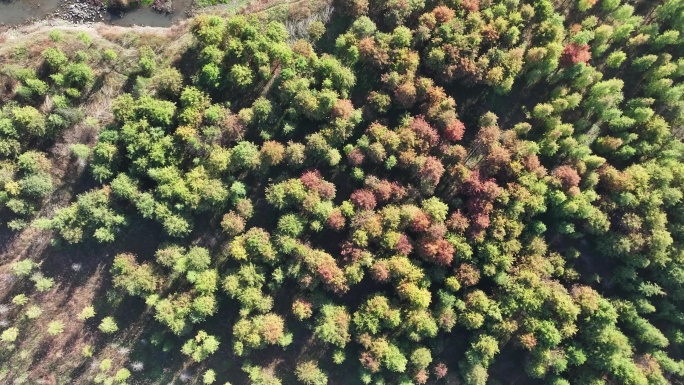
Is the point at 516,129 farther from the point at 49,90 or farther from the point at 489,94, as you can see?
the point at 49,90

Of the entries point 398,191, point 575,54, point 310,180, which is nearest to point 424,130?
point 398,191

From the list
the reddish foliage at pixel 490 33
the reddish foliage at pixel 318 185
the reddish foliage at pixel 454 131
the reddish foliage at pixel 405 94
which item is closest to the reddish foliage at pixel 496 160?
the reddish foliage at pixel 454 131

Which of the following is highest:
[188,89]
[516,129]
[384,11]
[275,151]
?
[384,11]

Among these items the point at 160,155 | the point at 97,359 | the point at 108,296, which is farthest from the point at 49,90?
the point at 97,359

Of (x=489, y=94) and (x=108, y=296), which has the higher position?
(x=489, y=94)

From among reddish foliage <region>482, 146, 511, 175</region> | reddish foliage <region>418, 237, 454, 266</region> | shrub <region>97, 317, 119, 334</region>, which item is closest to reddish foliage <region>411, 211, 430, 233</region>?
reddish foliage <region>418, 237, 454, 266</region>

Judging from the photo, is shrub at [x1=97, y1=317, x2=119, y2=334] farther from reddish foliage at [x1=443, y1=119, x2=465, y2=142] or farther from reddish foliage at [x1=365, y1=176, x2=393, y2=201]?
reddish foliage at [x1=443, y1=119, x2=465, y2=142]
